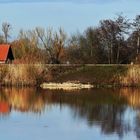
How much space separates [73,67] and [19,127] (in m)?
32.3

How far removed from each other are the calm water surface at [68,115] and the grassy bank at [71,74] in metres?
5.93

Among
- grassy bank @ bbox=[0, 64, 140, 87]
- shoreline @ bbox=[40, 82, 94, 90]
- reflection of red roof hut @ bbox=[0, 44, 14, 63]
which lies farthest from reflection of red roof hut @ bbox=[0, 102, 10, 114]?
reflection of red roof hut @ bbox=[0, 44, 14, 63]

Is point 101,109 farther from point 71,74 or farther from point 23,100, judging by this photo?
point 71,74

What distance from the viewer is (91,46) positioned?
61.9 meters

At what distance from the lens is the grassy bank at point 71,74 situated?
50.1 m

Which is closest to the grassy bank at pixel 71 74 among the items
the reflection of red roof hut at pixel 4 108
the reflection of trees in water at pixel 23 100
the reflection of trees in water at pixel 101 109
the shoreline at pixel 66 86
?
the shoreline at pixel 66 86

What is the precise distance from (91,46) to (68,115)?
3321 cm

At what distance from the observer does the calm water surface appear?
22594mm

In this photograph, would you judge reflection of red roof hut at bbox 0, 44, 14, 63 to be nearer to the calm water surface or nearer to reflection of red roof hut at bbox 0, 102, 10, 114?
the calm water surface

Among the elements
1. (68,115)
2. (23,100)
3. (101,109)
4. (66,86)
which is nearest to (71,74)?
(66,86)

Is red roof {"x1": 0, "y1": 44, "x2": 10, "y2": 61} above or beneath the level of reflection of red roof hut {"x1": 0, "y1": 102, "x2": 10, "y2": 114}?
above

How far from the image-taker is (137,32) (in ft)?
206

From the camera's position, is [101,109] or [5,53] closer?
[101,109]

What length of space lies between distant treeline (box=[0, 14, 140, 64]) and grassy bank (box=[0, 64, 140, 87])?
15.7 ft
